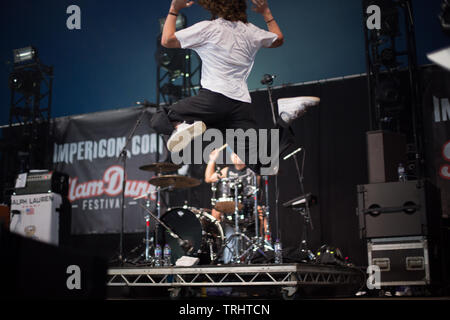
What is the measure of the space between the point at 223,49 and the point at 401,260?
277cm

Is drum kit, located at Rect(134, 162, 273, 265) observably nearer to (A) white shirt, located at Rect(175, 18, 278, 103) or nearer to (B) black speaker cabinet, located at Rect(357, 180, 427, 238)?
(B) black speaker cabinet, located at Rect(357, 180, 427, 238)

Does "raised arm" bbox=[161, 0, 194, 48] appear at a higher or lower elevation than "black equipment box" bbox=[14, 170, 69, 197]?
higher

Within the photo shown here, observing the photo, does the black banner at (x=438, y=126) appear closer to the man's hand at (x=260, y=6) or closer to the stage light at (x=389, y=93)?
the stage light at (x=389, y=93)

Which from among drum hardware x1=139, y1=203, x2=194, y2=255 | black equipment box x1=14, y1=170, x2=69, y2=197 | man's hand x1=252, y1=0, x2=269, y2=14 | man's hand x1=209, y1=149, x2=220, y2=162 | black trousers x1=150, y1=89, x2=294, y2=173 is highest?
man's hand x1=252, y1=0, x2=269, y2=14

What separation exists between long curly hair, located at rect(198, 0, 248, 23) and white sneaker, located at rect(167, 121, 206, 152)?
71 centimetres

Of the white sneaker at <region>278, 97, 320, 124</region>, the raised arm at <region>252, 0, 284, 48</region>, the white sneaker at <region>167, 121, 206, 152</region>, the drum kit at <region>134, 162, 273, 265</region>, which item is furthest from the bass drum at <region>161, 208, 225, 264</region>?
the raised arm at <region>252, 0, 284, 48</region>

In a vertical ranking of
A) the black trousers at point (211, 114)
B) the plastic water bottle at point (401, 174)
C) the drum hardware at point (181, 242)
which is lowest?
the drum hardware at point (181, 242)

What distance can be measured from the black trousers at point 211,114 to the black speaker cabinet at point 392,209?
192 centimetres

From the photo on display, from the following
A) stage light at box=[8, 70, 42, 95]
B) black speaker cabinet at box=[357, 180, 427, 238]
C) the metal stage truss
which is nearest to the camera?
the metal stage truss

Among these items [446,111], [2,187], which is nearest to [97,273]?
[446,111]

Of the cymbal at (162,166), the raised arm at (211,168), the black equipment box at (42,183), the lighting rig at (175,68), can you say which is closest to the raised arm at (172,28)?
the cymbal at (162,166)

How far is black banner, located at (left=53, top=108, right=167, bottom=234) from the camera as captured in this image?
24.3 ft

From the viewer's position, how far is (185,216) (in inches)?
204

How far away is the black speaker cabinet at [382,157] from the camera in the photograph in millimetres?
4695
